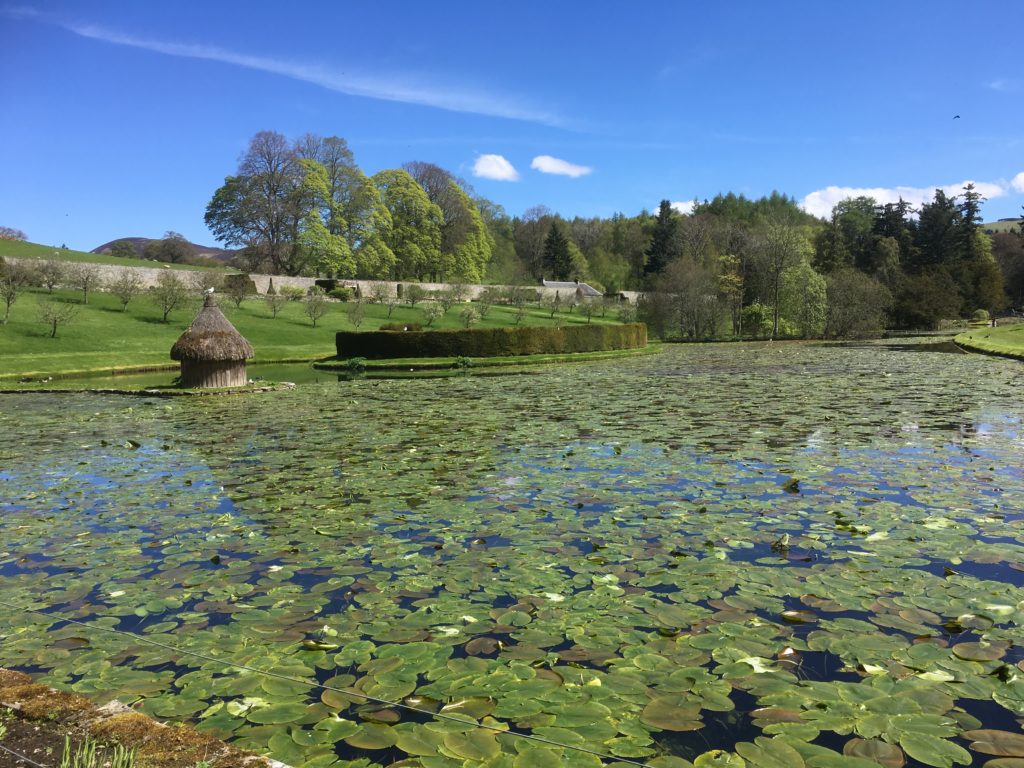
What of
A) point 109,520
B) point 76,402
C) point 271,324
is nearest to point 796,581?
point 109,520

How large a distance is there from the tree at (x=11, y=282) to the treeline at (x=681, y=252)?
23805mm

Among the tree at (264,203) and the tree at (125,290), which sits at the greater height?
the tree at (264,203)

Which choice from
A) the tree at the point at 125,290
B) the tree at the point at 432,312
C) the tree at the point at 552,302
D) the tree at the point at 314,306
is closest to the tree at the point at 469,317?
the tree at the point at 432,312

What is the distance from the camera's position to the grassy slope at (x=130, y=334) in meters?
30.8

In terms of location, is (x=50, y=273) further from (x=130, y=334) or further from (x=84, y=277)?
(x=130, y=334)

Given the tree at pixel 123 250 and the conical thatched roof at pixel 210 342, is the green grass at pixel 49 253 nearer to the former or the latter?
the tree at pixel 123 250

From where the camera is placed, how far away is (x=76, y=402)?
1859 centimetres

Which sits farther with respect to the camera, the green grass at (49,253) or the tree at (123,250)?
the tree at (123,250)

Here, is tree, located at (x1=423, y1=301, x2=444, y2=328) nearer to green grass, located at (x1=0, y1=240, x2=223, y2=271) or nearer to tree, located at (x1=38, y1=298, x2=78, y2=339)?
tree, located at (x1=38, y1=298, x2=78, y2=339)

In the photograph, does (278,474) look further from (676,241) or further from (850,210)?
(850,210)

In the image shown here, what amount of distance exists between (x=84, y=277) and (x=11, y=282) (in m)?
10.9

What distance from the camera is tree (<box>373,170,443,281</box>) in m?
80.1

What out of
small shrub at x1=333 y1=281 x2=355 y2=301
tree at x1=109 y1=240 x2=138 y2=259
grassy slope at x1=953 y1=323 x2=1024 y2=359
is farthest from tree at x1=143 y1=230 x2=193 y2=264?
grassy slope at x1=953 y1=323 x2=1024 y2=359

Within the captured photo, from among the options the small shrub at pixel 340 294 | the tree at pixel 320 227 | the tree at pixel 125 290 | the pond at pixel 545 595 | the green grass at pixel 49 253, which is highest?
the tree at pixel 320 227
